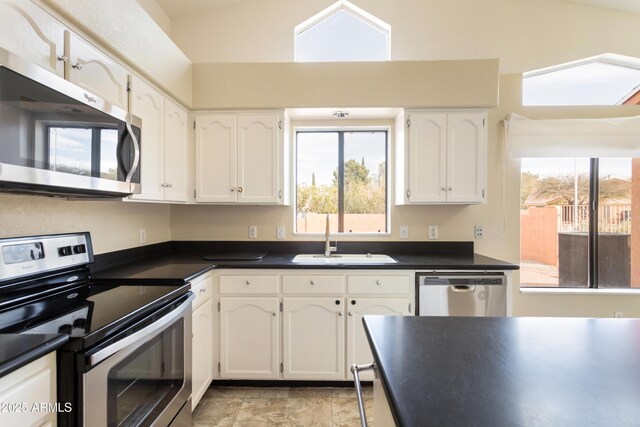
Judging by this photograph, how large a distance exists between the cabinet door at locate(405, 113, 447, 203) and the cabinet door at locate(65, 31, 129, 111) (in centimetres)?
198

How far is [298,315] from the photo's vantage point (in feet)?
7.04

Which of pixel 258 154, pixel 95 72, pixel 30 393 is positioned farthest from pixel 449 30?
pixel 30 393

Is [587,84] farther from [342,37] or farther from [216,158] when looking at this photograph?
[216,158]

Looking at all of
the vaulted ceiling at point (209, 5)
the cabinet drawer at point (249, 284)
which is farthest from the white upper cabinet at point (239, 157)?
the vaulted ceiling at point (209, 5)

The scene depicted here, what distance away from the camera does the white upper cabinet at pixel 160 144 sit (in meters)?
1.82

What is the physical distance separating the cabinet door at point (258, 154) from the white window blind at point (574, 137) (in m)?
2.06

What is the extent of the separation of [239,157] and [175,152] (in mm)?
469

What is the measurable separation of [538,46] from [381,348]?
10.4ft

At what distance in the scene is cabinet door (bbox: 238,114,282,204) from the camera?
2.43m

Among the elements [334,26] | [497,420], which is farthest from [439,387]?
[334,26]

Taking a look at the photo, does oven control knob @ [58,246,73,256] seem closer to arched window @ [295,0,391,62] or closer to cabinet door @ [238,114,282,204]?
cabinet door @ [238,114,282,204]

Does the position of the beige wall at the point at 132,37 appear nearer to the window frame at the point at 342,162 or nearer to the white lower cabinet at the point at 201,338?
the window frame at the point at 342,162

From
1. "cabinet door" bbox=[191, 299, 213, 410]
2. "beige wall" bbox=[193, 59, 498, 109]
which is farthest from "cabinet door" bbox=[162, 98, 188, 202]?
"cabinet door" bbox=[191, 299, 213, 410]

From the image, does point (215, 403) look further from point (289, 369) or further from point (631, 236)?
point (631, 236)
